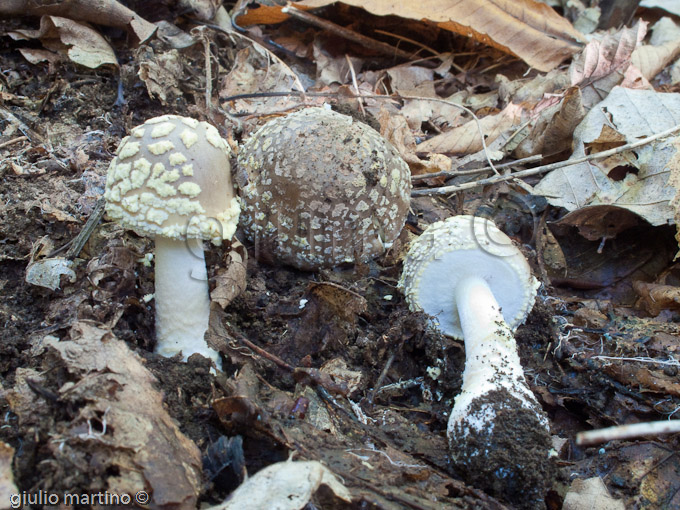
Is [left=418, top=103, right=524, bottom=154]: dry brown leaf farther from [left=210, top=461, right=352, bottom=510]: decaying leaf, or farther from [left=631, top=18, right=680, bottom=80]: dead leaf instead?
[left=210, top=461, right=352, bottom=510]: decaying leaf

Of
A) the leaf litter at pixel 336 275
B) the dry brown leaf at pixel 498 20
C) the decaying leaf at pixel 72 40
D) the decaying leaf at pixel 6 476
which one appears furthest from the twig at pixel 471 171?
the decaying leaf at pixel 6 476

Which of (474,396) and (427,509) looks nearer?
(427,509)

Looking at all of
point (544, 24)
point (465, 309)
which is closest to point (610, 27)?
point (544, 24)

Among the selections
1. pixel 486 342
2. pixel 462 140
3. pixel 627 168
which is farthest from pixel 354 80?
pixel 486 342

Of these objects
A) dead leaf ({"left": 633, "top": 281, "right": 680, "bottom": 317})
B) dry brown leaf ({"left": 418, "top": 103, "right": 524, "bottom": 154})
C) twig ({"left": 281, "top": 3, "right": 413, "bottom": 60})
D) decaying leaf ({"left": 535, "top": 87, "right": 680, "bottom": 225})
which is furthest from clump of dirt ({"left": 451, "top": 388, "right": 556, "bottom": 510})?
twig ({"left": 281, "top": 3, "right": 413, "bottom": 60})

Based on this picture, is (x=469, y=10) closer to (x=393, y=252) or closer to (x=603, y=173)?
(x=603, y=173)

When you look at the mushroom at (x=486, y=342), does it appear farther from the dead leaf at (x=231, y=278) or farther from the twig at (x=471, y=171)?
the twig at (x=471, y=171)
